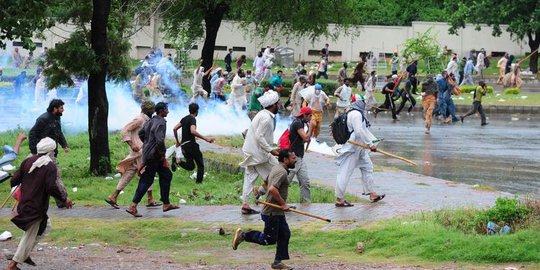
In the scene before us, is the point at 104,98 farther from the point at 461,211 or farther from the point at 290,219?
the point at 461,211

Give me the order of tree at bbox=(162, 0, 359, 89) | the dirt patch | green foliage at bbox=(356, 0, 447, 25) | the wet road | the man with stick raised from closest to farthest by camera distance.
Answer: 1. the dirt patch
2. the man with stick raised
3. the wet road
4. tree at bbox=(162, 0, 359, 89)
5. green foliage at bbox=(356, 0, 447, 25)

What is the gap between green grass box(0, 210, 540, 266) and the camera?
11352 millimetres

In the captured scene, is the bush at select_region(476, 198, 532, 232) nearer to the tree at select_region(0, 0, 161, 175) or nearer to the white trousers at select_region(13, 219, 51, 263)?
the white trousers at select_region(13, 219, 51, 263)

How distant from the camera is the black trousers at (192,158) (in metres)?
17.8

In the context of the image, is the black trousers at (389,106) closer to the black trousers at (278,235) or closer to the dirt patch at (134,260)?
the dirt patch at (134,260)

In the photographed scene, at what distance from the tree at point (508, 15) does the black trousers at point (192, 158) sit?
33826mm

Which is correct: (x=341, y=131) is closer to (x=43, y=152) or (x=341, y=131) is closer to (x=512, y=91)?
(x=43, y=152)

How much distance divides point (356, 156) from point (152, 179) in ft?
9.30

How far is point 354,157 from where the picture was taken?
15.2m

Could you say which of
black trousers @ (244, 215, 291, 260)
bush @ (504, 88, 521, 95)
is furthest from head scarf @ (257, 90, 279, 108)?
bush @ (504, 88, 521, 95)

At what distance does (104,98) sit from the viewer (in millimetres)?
19141

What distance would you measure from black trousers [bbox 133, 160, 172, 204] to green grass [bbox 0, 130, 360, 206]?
963mm

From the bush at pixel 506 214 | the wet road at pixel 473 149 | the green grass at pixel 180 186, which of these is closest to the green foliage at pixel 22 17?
the green grass at pixel 180 186

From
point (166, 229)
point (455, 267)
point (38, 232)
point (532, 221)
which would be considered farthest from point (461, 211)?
point (38, 232)
